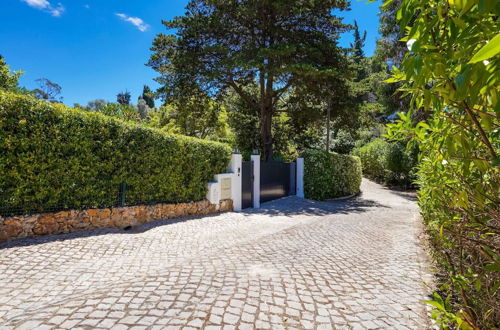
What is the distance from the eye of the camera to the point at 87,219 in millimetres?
6664

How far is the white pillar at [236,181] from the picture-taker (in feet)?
35.9

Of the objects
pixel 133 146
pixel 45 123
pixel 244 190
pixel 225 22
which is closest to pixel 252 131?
pixel 225 22

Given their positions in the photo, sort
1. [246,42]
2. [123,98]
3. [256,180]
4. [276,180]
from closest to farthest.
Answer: [256,180], [276,180], [246,42], [123,98]

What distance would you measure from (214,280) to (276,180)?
10.4 m

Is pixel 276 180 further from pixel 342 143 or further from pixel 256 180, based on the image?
pixel 342 143

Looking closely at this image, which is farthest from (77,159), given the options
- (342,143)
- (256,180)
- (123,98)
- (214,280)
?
(123,98)

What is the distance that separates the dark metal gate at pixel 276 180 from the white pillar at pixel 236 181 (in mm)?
1898

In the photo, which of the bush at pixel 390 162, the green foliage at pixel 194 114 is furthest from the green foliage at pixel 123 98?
the bush at pixel 390 162

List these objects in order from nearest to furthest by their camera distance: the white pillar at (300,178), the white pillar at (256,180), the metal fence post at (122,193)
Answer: the metal fence post at (122,193), the white pillar at (256,180), the white pillar at (300,178)

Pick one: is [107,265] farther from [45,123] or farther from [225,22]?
[225,22]

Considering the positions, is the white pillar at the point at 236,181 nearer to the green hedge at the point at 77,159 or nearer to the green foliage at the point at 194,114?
the green hedge at the point at 77,159

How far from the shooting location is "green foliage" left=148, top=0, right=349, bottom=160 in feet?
46.6

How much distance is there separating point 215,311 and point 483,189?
8.72ft

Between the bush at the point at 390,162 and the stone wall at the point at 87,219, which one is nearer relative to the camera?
the stone wall at the point at 87,219
